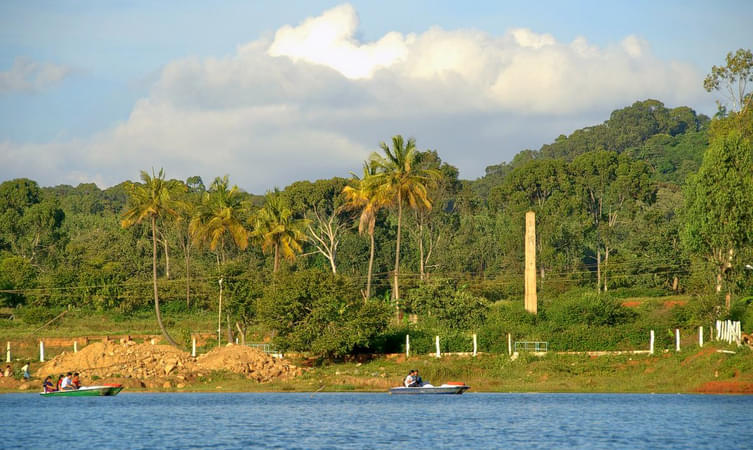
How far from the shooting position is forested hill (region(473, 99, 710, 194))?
156125 millimetres

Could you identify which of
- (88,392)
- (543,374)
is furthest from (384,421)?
(88,392)

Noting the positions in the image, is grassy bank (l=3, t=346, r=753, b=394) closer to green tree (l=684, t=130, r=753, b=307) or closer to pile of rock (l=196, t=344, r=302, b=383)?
pile of rock (l=196, t=344, r=302, b=383)

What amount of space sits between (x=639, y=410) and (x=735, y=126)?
39486 mm

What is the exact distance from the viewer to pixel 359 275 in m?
105

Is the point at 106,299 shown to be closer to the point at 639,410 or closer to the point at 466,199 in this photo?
the point at 466,199

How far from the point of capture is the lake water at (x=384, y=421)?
33.8 m

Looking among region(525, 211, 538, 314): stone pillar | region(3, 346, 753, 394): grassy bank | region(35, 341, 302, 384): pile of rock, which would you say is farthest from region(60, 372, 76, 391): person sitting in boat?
region(525, 211, 538, 314): stone pillar

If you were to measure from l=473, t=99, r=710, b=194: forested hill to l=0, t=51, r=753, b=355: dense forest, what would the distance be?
93.2 ft

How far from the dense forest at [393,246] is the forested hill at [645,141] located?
2840 centimetres

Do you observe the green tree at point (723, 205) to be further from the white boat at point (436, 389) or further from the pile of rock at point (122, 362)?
the pile of rock at point (122, 362)

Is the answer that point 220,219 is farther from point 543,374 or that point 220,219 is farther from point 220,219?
point 543,374

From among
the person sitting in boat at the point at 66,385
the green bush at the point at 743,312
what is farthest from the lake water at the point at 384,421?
the green bush at the point at 743,312

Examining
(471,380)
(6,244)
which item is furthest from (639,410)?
(6,244)

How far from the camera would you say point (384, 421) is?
40.2m
